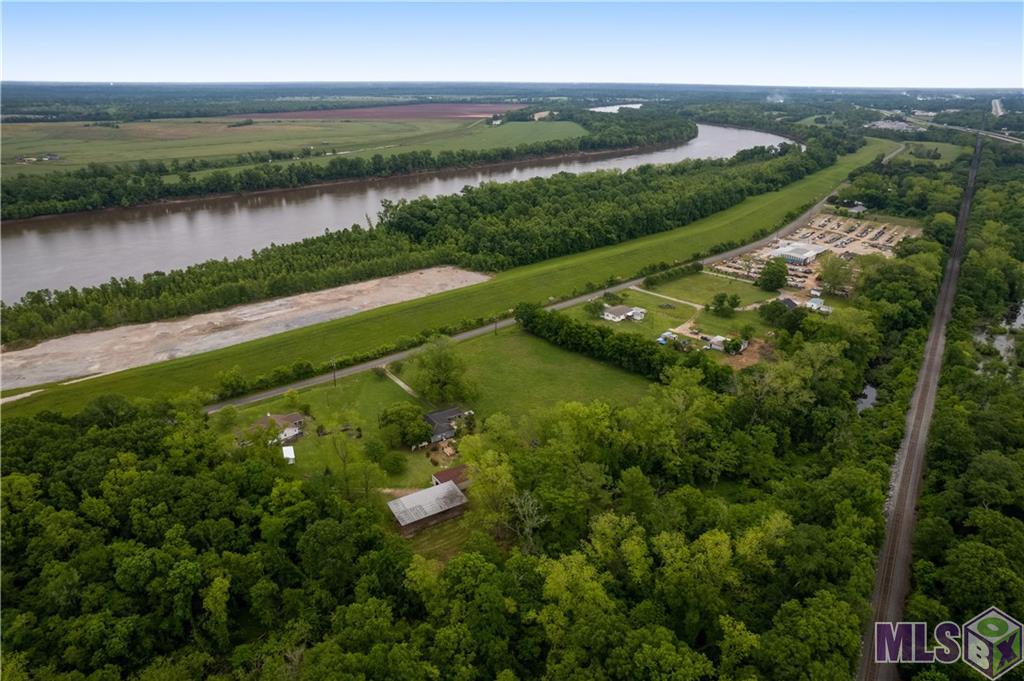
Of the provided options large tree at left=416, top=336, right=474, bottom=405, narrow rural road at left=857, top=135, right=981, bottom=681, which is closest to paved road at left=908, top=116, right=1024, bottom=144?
narrow rural road at left=857, top=135, right=981, bottom=681

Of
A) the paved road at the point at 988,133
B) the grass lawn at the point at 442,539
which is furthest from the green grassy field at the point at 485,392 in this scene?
the paved road at the point at 988,133

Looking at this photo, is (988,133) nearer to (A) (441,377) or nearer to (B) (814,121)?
(B) (814,121)

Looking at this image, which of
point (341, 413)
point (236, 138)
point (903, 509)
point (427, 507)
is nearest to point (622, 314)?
point (341, 413)

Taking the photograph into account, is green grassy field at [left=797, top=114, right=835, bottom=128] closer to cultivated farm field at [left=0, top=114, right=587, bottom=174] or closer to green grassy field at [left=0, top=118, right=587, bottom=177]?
green grassy field at [left=0, top=118, right=587, bottom=177]

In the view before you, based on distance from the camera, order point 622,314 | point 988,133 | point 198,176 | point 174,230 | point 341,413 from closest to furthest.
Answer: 1. point 341,413
2. point 622,314
3. point 174,230
4. point 198,176
5. point 988,133

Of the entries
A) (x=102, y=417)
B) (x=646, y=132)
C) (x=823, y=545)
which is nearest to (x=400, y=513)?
(x=102, y=417)

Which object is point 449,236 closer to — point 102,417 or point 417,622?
point 102,417
